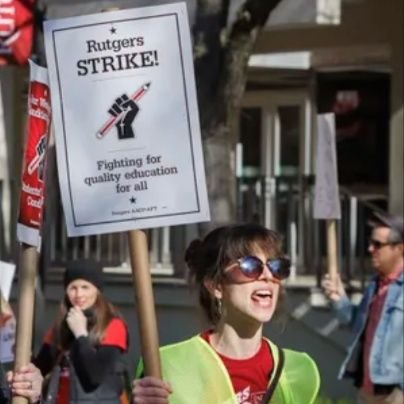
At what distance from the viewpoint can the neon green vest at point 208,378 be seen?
5328 millimetres

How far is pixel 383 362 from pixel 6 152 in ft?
28.9

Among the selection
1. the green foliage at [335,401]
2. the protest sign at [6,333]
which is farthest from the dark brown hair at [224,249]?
the green foliage at [335,401]

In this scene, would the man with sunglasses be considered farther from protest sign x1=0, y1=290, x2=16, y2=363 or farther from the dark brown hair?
the dark brown hair

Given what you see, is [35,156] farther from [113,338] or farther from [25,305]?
[113,338]

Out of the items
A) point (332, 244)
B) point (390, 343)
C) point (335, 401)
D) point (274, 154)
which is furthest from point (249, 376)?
point (274, 154)

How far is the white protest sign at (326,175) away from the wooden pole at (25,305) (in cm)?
422

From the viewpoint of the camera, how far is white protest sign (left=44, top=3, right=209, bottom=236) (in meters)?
5.09

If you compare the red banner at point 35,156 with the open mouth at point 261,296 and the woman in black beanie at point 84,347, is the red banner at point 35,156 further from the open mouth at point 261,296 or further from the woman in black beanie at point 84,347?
the woman in black beanie at point 84,347

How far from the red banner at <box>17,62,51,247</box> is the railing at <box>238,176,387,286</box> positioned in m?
9.32

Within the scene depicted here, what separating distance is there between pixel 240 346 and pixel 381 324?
498 cm

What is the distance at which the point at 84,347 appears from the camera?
9.17m

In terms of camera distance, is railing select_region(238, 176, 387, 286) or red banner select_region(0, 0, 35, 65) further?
red banner select_region(0, 0, 35, 65)

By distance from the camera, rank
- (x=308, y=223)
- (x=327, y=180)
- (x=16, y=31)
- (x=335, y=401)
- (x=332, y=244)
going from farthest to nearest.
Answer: (x=308, y=223)
(x=16, y=31)
(x=335, y=401)
(x=327, y=180)
(x=332, y=244)

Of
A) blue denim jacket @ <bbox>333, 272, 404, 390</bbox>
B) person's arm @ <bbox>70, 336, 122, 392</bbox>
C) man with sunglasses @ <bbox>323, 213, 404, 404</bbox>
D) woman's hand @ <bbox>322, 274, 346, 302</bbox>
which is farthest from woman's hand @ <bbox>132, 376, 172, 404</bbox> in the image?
blue denim jacket @ <bbox>333, 272, 404, 390</bbox>
